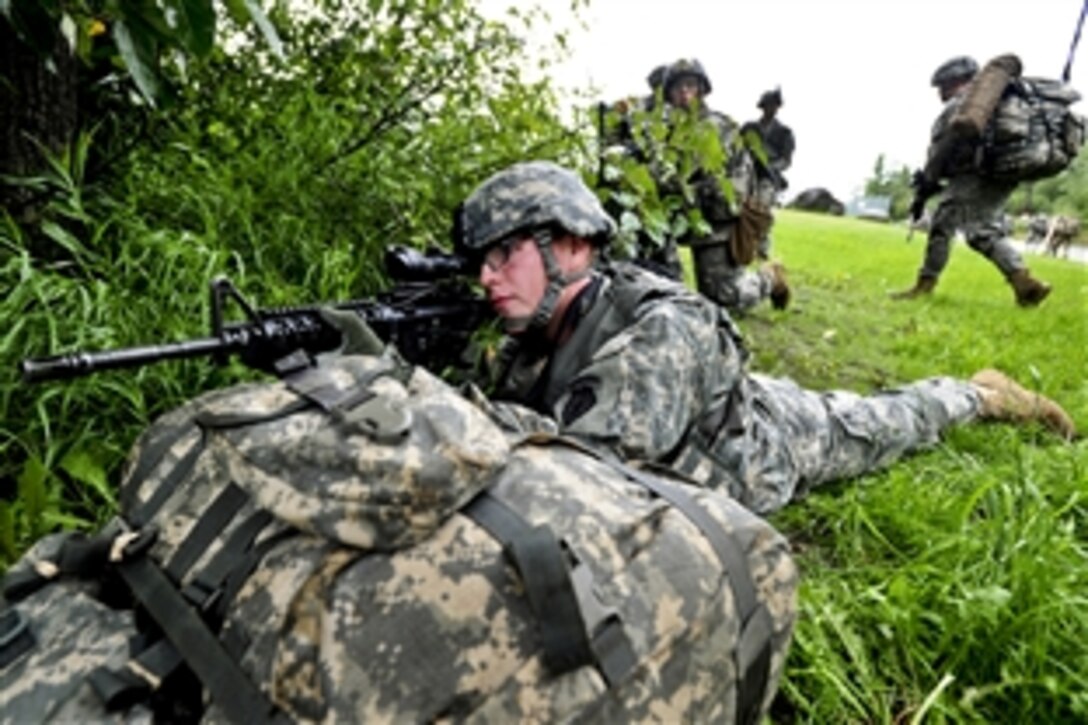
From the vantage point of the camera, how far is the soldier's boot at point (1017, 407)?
3.70 meters

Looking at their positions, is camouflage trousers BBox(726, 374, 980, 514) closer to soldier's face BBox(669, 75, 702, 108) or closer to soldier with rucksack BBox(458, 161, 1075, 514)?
soldier with rucksack BBox(458, 161, 1075, 514)

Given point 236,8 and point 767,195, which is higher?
point 236,8

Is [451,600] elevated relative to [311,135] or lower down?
lower down

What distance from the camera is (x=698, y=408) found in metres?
2.52

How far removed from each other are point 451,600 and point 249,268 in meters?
1.89

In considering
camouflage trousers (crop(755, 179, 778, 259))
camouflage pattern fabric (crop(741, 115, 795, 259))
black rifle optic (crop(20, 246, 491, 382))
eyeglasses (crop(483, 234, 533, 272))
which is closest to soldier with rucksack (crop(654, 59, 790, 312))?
camouflage trousers (crop(755, 179, 778, 259))

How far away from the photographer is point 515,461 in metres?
1.29

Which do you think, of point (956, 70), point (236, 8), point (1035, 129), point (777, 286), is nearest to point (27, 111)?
point (236, 8)

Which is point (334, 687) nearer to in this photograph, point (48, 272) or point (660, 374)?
point (660, 374)

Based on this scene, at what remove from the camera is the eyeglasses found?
2.49 meters

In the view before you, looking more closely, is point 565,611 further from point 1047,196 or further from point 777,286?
Result: point 1047,196

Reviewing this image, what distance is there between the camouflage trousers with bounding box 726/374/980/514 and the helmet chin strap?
0.80m

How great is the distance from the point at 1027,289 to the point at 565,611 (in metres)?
8.07

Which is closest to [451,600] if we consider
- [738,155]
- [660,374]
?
[660,374]
